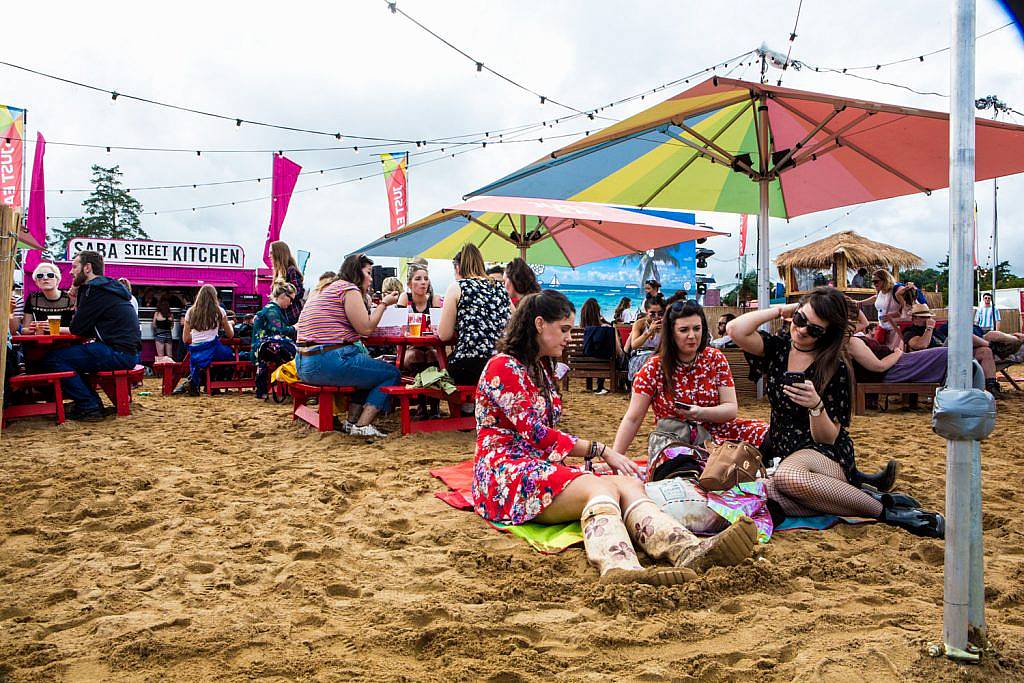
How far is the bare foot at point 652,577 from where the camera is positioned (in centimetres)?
227

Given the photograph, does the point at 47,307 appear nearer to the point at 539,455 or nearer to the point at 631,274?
the point at 539,455

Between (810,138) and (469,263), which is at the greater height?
(810,138)

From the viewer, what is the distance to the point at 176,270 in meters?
14.0

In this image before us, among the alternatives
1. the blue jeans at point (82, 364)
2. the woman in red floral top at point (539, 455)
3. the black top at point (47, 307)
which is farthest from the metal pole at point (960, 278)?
the black top at point (47, 307)

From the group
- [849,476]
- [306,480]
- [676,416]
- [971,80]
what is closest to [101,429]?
[306,480]

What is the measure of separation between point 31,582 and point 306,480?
160 centimetres

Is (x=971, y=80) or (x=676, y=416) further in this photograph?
(x=676, y=416)

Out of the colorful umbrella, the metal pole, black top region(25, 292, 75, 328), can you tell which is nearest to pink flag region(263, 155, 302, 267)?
the colorful umbrella

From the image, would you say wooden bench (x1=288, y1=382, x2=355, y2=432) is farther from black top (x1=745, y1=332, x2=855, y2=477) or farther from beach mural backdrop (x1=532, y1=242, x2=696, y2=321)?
beach mural backdrop (x1=532, y1=242, x2=696, y2=321)

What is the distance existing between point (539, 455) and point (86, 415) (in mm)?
4777

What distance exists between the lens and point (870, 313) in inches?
314

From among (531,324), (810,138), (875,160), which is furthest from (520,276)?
(875,160)

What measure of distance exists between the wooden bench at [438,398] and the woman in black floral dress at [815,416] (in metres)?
2.55

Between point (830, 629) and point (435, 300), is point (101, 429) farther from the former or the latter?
point (830, 629)
